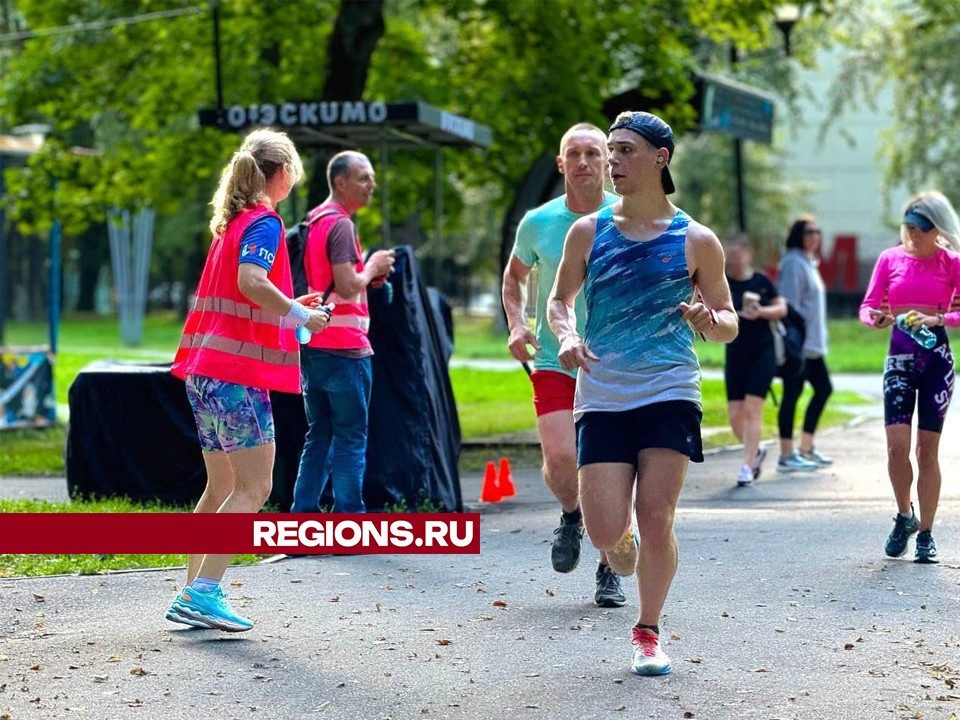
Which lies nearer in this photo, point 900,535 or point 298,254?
point 900,535

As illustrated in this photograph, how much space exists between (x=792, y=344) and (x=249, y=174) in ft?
23.3

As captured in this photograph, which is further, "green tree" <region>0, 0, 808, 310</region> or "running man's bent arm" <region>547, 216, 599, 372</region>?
"green tree" <region>0, 0, 808, 310</region>

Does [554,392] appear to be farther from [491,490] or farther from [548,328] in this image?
[491,490]

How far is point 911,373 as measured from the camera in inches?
325

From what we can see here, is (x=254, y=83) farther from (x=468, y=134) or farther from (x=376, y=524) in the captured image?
(x=376, y=524)

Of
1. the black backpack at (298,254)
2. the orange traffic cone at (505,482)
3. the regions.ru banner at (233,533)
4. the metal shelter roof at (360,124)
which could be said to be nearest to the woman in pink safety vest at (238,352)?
the regions.ru banner at (233,533)

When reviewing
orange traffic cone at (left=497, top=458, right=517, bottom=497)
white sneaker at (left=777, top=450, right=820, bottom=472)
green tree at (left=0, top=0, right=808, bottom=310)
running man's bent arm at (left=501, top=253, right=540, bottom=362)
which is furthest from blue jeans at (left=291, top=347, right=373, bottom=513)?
green tree at (left=0, top=0, right=808, bottom=310)

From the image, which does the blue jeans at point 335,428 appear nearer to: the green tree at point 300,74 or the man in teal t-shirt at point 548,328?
the man in teal t-shirt at point 548,328

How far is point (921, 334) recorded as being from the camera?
822cm

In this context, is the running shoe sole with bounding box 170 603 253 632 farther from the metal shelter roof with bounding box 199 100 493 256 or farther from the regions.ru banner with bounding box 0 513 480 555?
the metal shelter roof with bounding box 199 100 493 256

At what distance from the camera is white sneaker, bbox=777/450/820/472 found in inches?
506

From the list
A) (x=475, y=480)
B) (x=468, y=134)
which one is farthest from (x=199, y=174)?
(x=475, y=480)

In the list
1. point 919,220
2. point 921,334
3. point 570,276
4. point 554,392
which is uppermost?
point 919,220

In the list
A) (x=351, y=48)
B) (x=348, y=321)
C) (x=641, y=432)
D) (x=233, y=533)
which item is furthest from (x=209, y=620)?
(x=351, y=48)
